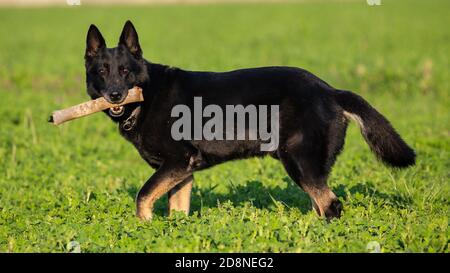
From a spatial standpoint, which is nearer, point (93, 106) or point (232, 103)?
point (232, 103)

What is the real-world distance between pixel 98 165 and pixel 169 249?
17.2 feet

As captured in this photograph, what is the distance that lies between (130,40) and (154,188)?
1.67 m

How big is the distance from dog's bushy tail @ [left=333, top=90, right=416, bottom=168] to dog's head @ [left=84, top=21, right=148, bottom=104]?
2.15 meters

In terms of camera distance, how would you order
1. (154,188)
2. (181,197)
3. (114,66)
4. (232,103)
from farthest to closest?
(181,197) → (114,66) → (232,103) → (154,188)

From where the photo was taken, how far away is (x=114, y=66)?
673 centimetres

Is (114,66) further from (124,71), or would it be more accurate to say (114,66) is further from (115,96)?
(115,96)

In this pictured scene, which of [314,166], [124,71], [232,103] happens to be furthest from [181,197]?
[314,166]

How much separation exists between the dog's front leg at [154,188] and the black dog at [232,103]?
0.01 meters

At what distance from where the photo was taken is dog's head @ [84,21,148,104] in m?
6.68

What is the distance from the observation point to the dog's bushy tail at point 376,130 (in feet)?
21.1

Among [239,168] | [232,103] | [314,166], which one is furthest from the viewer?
[239,168]

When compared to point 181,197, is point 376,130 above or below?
above

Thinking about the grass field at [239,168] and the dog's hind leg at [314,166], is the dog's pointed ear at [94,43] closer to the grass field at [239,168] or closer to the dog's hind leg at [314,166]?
the grass field at [239,168]
